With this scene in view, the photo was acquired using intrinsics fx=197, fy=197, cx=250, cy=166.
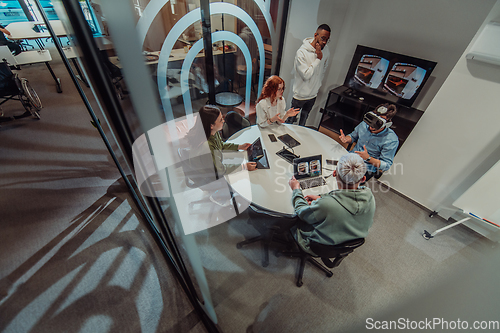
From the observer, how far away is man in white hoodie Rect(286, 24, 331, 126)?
8.28 ft

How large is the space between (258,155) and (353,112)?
1.92 meters

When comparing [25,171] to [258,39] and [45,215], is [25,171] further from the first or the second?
[258,39]

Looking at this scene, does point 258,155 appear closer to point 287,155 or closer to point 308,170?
point 287,155

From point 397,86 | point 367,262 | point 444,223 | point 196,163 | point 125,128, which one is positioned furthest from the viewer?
point 397,86

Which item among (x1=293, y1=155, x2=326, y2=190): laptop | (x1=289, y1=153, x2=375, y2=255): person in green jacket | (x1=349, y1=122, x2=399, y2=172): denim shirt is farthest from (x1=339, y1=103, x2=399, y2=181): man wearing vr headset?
(x1=289, y1=153, x2=375, y2=255): person in green jacket

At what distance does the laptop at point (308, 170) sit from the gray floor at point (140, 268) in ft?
2.71

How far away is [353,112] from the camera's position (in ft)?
9.75

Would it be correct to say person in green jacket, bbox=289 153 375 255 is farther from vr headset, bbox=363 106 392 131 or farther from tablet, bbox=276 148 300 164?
vr headset, bbox=363 106 392 131

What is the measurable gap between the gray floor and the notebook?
947mm

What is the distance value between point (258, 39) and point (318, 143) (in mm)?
1953

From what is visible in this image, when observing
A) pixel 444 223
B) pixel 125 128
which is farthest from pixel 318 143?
pixel 125 128

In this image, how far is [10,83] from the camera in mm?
3227

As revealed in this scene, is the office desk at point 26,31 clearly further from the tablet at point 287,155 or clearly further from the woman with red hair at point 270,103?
the tablet at point 287,155

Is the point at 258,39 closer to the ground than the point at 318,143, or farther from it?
farther from it
